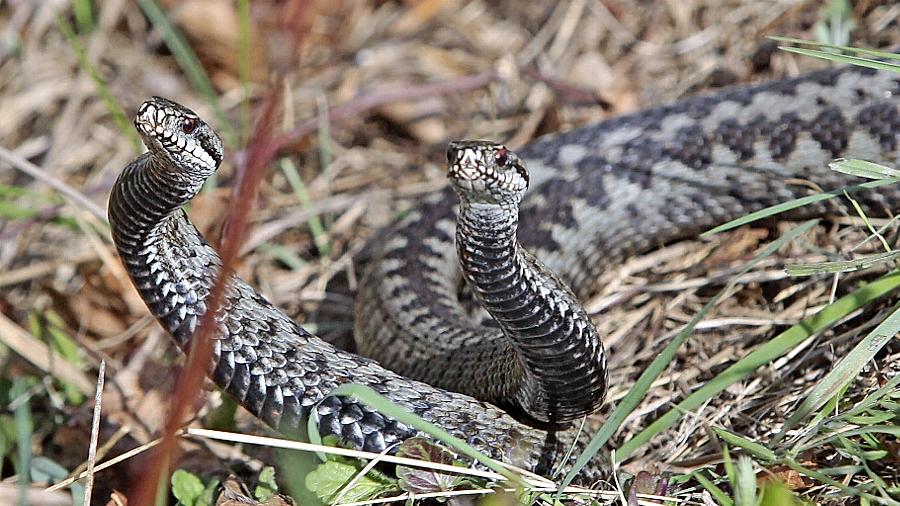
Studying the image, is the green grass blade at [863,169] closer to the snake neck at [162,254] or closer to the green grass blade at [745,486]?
the green grass blade at [745,486]

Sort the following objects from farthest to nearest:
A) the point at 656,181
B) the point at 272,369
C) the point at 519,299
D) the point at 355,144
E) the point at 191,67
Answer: the point at 355,144
the point at 191,67
the point at 656,181
the point at 272,369
the point at 519,299

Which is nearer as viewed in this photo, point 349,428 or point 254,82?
point 349,428

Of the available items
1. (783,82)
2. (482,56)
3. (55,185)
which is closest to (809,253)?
(783,82)

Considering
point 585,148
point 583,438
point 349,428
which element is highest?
point 585,148

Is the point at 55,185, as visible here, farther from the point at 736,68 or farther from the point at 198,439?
the point at 736,68

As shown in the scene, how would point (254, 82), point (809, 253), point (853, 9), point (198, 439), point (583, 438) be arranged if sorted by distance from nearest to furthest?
point (583, 438)
point (198, 439)
point (809, 253)
point (853, 9)
point (254, 82)

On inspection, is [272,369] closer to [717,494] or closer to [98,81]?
[717,494]

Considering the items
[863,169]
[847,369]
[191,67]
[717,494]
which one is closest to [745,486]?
[717,494]
